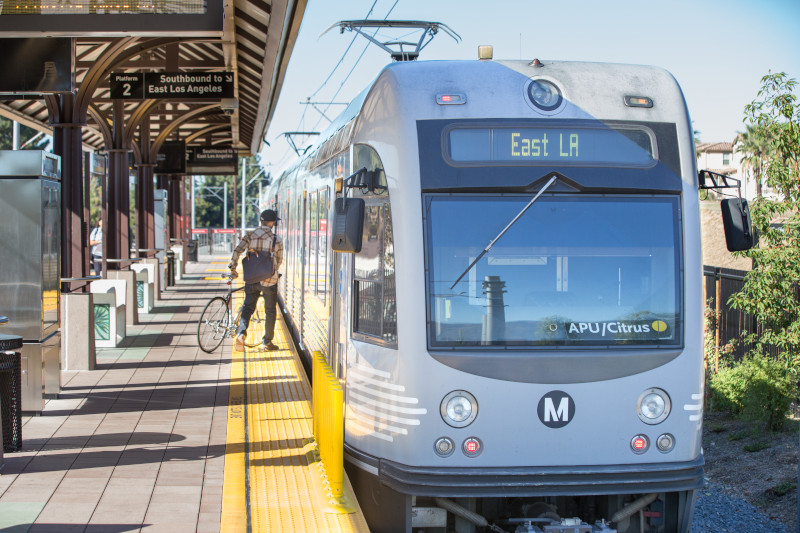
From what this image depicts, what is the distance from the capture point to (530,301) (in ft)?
17.9

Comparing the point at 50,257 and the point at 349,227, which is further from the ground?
the point at 349,227

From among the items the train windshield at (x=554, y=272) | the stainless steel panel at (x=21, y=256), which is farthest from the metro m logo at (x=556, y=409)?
the stainless steel panel at (x=21, y=256)

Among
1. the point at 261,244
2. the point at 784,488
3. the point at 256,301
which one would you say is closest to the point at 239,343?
the point at 256,301

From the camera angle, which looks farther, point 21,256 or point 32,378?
point 21,256

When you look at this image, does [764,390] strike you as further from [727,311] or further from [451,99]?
[451,99]

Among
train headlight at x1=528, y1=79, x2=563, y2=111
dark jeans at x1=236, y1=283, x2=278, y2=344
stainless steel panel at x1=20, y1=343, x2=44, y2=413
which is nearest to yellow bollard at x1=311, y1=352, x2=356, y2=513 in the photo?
train headlight at x1=528, y1=79, x2=563, y2=111

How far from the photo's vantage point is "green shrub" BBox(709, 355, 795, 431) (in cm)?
1118

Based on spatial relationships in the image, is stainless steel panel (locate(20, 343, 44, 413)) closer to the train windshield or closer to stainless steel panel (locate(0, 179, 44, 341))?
stainless steel panel (locate(0, 179, 44, 341))

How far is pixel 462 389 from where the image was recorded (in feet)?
17.7

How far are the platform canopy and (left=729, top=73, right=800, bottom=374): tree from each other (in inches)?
207

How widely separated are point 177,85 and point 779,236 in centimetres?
822

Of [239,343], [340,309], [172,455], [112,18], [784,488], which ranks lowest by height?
[784,488]

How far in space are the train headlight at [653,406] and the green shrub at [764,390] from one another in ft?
20.6

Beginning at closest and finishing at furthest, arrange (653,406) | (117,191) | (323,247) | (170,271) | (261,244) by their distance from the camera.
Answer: (653,406), (323,247), (261,244), (117,191), (170,271)
